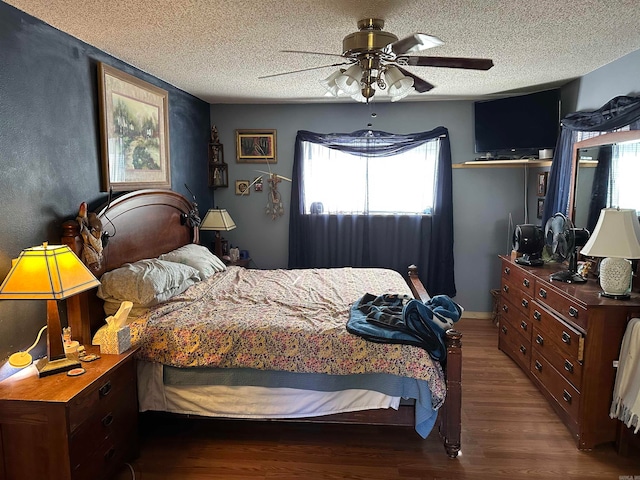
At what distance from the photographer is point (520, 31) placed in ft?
8.55

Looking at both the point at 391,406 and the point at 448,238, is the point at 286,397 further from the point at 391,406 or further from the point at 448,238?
the point at 448,238

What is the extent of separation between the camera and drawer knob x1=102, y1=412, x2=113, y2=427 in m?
2.17

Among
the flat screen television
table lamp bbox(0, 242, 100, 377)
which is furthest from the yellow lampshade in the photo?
the flat screen television

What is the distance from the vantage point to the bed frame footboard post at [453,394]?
96.7 inches

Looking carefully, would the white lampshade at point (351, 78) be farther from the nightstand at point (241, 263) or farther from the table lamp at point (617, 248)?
the nightstand at point (241, 263)

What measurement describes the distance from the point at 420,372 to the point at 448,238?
8.97 feet

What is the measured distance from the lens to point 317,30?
257 cm

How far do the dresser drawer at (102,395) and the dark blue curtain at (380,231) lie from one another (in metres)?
2.81

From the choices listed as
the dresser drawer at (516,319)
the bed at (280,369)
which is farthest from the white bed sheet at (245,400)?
the dresser drawer at (516,319)

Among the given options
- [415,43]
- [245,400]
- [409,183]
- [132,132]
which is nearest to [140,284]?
[245,400]

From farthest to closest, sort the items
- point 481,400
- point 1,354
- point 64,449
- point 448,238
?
1. point 448,238
2. point 481,400
3. point 1,354
4. point 64,449

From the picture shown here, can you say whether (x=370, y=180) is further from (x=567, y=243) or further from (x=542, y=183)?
(x=567, y=243)

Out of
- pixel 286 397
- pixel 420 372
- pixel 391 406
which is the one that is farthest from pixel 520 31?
pixel 286 397

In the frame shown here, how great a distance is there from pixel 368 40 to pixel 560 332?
84.0 inches
